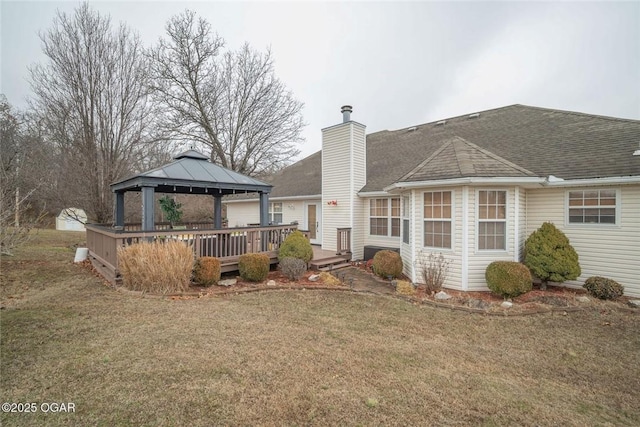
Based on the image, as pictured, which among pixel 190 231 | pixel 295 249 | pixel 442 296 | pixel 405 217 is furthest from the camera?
pixel 405 217

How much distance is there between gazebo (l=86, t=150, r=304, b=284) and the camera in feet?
23.5

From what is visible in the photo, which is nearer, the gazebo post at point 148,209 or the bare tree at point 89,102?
the gazebo post at point 148,209

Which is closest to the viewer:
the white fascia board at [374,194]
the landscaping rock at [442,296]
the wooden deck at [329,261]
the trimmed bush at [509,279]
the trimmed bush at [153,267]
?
the trimmed bush at [153,267]

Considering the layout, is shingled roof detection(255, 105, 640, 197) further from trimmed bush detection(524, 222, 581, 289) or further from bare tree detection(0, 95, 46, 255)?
bare tree detection(0, 95, 46, 255)

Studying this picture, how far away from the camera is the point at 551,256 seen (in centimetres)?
676

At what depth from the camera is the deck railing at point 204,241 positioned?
22.8 feet

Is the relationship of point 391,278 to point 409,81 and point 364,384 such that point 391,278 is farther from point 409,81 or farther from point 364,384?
point 409,81

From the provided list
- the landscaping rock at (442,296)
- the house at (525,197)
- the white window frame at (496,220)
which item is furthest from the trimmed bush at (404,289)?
the white window frame at (496,220)

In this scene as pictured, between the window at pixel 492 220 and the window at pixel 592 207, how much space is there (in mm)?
1900

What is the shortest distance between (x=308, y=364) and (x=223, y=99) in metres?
18.9

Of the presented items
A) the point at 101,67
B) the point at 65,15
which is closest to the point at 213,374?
the point at 101,67

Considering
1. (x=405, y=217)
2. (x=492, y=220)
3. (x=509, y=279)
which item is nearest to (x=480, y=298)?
(x=509, y=279)

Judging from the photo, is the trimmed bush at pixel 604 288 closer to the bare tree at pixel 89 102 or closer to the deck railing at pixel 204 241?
the deck railing at pixel 204 241

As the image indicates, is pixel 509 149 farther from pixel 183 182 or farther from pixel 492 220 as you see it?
pixel 183 182
